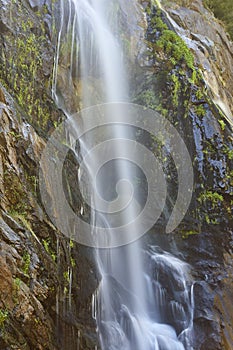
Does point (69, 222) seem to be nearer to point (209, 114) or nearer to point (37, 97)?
point (37, 97)

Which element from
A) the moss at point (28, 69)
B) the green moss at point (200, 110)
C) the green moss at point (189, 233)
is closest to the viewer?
the moss at point (28, 69)

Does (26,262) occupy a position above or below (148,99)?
below

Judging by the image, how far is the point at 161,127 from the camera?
7.99 m

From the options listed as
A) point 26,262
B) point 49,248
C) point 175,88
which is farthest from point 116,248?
point 175,88

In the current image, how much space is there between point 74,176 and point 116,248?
2.13 metres

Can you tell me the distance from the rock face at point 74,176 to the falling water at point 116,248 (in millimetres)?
268

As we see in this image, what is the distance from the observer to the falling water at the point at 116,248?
Result: 5.51 metres

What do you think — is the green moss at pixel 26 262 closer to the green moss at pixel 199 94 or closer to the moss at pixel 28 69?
the moss at pixel 28 69

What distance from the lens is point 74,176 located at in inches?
220

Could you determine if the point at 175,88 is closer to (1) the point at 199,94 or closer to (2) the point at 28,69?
(1) the point at 199,94

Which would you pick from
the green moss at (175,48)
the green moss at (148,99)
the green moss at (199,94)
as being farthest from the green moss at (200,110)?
the green moss at (175,48)

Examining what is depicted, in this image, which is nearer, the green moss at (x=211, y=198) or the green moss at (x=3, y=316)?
the green moss at (x=3, y=316)

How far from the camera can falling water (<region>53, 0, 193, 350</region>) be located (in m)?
5.51

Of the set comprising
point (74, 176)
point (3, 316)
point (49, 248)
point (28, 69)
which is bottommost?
point (3, 316)
